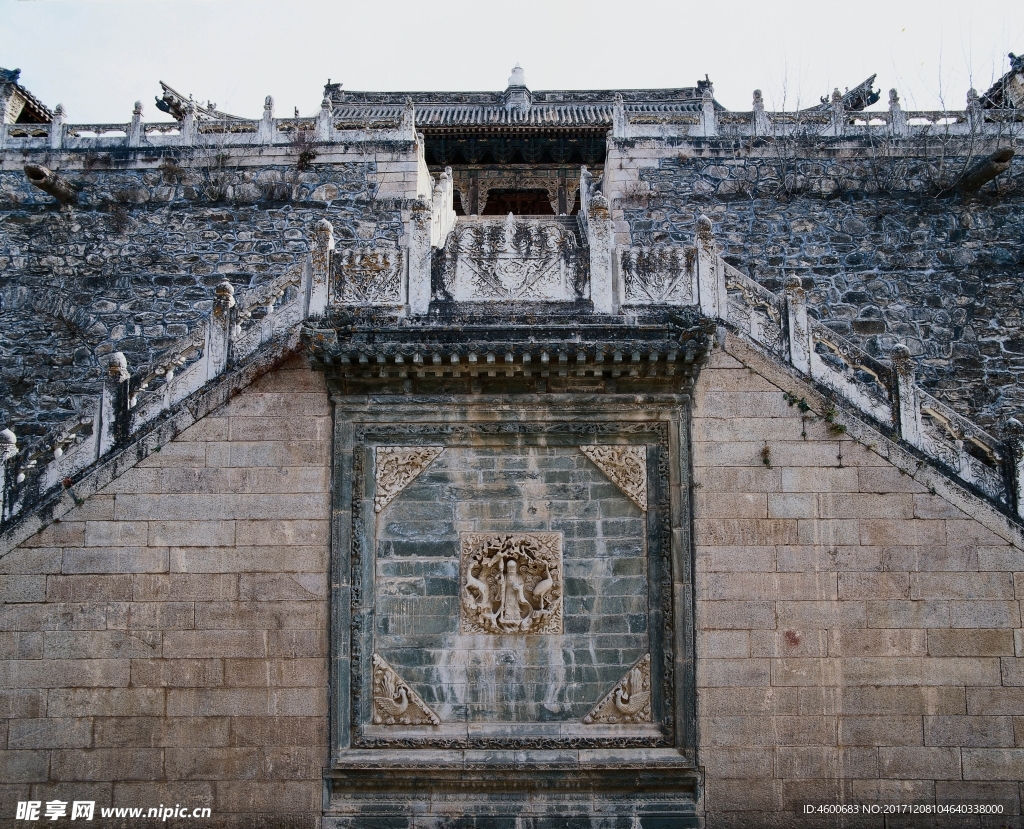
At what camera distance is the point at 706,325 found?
1080cm

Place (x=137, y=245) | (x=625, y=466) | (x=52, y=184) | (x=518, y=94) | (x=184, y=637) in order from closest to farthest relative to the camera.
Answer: (x=184, y=637)
(x=625, y=466)
(x=52, y=184)
(x=137, y=245)
(x=518, y=94)

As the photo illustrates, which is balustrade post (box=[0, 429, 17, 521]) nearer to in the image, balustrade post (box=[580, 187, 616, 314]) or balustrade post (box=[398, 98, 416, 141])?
balustrade post (box=[580, 187, 616, 314])

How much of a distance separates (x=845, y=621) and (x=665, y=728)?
220cm

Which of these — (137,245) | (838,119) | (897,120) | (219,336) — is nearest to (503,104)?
(838,119)

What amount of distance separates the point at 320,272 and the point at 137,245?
7.86 metres

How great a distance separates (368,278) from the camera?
37.6 ft

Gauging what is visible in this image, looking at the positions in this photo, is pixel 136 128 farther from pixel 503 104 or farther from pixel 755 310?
pixel 755 310

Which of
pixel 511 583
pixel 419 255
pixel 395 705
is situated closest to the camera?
pixel 395 705

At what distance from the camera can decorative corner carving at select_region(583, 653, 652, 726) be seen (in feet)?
35.3

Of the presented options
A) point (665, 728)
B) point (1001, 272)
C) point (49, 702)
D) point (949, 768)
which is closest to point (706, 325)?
point (665, 728)

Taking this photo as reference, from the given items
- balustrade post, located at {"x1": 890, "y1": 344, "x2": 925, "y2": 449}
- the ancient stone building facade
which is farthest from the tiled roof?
balustrade post, located at {"x1": 890, "y1": 344, "x2": 925, "y2": 449}

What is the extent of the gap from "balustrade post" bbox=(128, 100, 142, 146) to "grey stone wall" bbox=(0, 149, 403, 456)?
1.33 ft

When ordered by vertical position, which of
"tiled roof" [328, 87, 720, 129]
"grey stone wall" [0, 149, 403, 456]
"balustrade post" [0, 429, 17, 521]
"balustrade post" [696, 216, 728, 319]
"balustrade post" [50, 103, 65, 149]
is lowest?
"balustrade post" [0, 429, 17, 521]

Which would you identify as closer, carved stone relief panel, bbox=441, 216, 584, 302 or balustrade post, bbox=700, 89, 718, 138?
carved stone relief panel, bbox=441, 216, 584, 302
